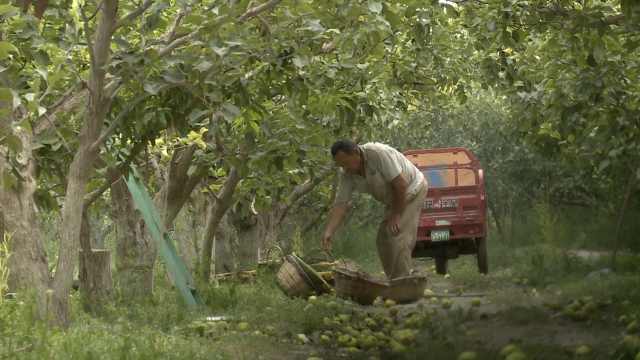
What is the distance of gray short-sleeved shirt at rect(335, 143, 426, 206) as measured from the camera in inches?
430

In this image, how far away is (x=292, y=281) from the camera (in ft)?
38.7

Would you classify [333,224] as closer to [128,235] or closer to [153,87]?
[128,235]

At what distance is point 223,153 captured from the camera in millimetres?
11250

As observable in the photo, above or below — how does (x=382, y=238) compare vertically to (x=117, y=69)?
below

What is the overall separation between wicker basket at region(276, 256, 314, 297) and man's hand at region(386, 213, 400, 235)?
1139 mm

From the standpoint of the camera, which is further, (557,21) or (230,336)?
(557,21)

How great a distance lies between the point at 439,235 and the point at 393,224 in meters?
6.75

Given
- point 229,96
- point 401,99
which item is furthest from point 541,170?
point 229,96

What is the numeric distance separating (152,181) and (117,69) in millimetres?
8246

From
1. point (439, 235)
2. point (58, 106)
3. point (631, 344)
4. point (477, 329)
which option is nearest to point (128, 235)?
point (58, 106)

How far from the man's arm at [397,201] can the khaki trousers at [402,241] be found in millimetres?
160

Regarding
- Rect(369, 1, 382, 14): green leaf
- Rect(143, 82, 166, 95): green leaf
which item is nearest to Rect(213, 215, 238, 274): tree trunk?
Rect(143, 82, 166, 95): green leaf

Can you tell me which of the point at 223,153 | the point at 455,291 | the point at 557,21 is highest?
the point at 557,21

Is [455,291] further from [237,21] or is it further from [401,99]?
[237,21]
